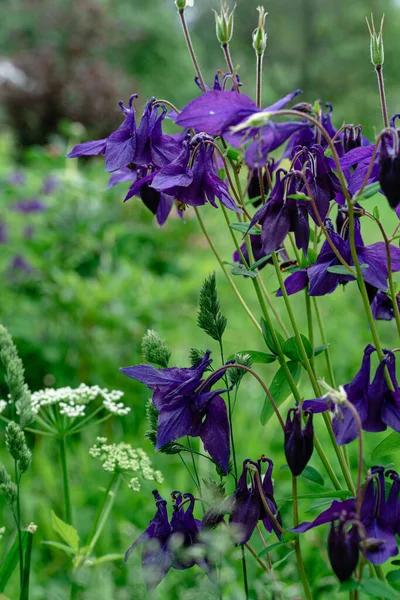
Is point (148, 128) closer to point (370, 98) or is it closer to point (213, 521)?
point (213, 521)

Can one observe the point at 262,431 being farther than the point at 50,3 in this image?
No

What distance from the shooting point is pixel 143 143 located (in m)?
0.82

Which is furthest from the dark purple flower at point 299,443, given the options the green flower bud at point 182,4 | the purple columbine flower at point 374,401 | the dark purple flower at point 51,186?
the dark purple flower at point 51,186

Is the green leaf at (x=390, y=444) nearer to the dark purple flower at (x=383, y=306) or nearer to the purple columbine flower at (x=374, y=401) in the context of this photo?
the purple columbine flower at (x=374, y=401)

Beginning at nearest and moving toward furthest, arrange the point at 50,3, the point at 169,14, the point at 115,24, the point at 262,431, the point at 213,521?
the point at 213,521 < the point at 262,431 < the point at 115,24 < the point at 50,3 < the point at 169,14

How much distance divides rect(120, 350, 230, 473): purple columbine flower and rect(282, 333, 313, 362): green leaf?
0.14m

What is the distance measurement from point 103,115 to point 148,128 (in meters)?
7.76

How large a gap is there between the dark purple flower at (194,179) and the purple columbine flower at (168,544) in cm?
36

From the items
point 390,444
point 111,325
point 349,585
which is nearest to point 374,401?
point 390,444

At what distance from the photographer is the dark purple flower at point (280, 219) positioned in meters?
0.73

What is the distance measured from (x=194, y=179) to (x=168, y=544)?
436mm

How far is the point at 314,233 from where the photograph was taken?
3.06 ft

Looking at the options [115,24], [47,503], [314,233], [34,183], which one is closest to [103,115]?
[115,24]

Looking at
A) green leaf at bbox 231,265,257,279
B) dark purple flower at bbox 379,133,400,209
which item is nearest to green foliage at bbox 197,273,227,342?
green leaf at bbox 231,265,257,279
